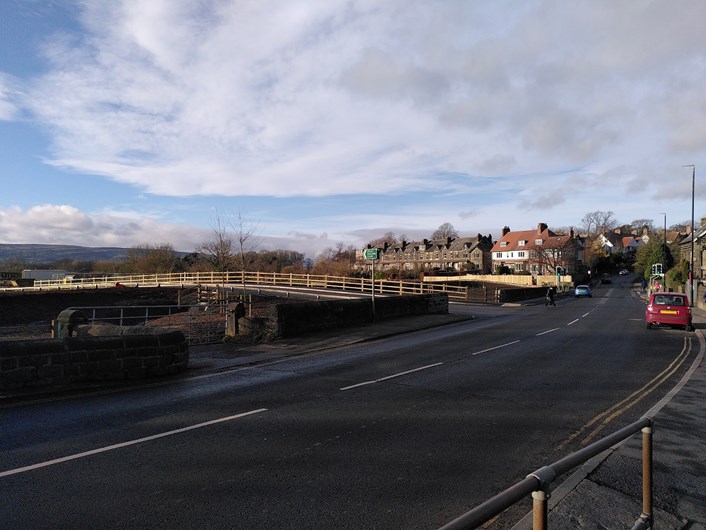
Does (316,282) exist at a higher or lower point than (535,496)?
lower

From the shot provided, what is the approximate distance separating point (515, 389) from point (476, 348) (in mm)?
5586

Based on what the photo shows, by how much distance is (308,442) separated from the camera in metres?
5.93

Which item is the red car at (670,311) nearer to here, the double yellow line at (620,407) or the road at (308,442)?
the double yellow line at (620,407)

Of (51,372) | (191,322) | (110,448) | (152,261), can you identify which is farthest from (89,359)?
(152,261)

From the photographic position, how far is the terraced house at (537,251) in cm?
9450

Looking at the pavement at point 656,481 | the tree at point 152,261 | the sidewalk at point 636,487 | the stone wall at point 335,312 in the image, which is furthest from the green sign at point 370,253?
the tree at point 152,261

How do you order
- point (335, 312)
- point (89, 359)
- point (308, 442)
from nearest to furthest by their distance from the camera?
→ 1. point (308, 442)
2. point (89, 359)
3. point (335, 312)

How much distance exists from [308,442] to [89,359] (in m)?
5.60

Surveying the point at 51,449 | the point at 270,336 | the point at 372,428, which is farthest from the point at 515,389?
the point at 270,336

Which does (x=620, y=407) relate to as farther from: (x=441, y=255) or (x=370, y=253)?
(x=441, y=255)

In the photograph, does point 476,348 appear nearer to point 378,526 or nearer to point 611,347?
point 611,347

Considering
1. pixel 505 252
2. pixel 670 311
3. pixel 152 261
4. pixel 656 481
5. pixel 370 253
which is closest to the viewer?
pixel 656 481

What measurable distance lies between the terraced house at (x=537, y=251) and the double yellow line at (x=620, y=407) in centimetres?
8531

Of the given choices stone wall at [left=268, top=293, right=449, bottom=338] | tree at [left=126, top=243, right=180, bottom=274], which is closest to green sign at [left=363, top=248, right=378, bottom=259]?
stone wall at [left=268, top=293, right=449, bottom=338]
